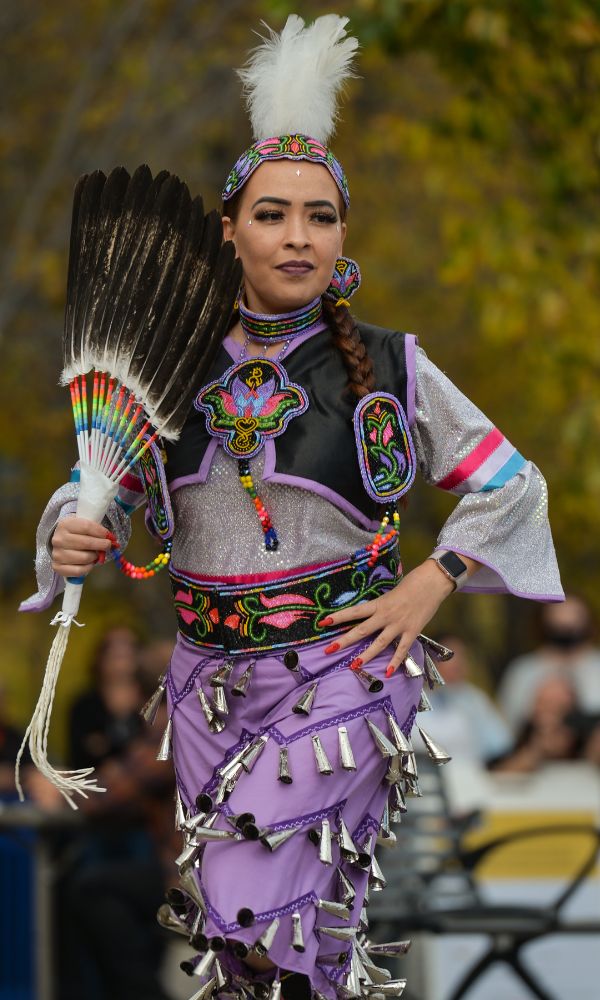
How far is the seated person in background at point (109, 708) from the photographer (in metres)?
8.13

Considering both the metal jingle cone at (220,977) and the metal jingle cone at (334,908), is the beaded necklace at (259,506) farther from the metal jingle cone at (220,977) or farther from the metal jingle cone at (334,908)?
the metal jingle cone at (220,977)

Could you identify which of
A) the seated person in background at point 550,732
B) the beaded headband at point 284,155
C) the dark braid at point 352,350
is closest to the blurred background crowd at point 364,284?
the seated person in background at point 550,732

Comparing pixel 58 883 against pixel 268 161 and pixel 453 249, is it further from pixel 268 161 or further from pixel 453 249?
pixel 268 161

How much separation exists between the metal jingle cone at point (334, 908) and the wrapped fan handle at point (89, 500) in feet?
2.55

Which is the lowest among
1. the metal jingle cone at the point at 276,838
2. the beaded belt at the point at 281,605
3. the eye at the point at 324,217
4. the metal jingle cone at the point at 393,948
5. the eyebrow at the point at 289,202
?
the metal jingle cone at the point at 393,948

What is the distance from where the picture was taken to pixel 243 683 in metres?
3.75

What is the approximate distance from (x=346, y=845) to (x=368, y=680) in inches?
13.2

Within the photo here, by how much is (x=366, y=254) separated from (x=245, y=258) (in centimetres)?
1265

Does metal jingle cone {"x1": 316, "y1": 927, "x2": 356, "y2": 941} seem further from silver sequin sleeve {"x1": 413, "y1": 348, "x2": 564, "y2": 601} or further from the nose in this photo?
the nose

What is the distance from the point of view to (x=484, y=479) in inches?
153

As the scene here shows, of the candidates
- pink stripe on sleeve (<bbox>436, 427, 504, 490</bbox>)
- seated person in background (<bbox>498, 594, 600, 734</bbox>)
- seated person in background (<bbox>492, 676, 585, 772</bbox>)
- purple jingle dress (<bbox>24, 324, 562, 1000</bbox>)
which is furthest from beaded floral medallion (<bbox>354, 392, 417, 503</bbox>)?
seated person in background (<bbox>498, 594, 600, 734</bbox>)

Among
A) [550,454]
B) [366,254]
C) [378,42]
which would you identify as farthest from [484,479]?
[550,454]

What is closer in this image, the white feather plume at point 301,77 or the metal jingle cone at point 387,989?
the metal jingle cone at point 387,989

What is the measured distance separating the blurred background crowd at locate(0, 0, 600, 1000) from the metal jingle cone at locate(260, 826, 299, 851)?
12.4 ft
